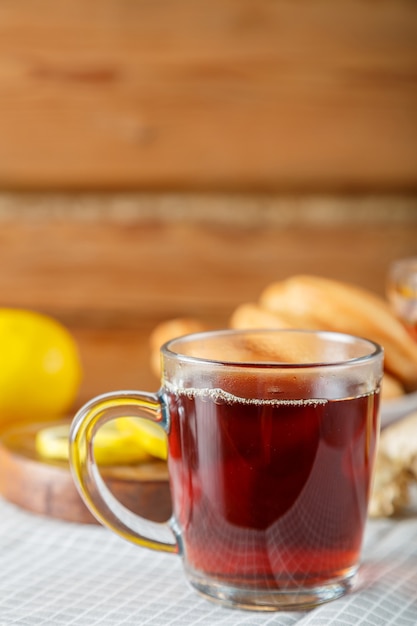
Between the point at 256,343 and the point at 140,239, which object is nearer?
the point at 256,343

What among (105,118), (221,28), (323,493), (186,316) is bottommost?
(186,316)

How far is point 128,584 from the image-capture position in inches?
20.6

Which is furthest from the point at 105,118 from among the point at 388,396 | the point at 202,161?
the point at 388,396

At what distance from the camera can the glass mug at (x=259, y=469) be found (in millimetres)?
453

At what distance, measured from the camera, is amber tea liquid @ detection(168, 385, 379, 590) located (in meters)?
0.45

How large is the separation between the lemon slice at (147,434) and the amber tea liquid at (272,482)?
0.14m

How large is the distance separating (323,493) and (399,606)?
8cm

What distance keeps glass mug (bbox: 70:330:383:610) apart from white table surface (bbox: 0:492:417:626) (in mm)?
17

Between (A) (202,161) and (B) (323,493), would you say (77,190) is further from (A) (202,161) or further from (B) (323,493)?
(B) (323,493)

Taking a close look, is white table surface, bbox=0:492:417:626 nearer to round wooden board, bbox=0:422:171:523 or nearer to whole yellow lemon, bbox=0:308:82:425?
round wooden board, bbox=0:422:171:523

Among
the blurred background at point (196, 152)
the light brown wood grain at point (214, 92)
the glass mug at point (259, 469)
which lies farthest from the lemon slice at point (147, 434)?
the light brown wood grain at point (214, 92)

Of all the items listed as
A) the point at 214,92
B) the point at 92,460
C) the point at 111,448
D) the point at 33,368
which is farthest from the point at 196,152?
the point at 92,460

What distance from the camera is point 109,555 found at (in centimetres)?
57

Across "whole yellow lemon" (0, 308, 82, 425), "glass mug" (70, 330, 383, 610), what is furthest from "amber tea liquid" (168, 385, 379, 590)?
"whole yellow lemon" (0, 308, 82, 425)
